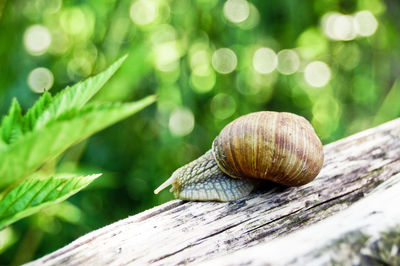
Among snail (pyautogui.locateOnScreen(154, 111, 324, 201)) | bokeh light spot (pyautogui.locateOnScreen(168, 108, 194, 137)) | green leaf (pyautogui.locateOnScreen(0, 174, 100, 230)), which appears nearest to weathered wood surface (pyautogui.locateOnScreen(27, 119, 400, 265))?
snail (pyautogui.locateOnScreen(154, 111, 324, 201))

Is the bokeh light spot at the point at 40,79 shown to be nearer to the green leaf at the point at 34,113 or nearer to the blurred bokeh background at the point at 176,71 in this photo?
the blurred bokeh background at the point at 176,71

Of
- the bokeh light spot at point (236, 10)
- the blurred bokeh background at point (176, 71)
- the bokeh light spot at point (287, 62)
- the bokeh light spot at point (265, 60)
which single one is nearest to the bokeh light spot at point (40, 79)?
the blurred bokeh background at point (176, 71)

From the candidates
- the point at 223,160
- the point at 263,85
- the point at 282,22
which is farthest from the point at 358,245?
the point at 282,22

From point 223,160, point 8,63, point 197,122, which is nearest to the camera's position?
point 223,160

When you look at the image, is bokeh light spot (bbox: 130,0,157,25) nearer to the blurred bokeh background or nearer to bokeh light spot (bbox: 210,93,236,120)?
the blurred bokeh background

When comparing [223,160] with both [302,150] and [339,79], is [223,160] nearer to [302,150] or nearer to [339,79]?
[302,150]

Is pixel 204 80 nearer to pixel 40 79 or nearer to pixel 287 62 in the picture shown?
pixel 287 62

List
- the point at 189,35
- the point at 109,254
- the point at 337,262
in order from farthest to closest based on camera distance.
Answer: the point at 189,35
the point at 109,254
the point at 337,262
